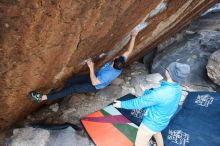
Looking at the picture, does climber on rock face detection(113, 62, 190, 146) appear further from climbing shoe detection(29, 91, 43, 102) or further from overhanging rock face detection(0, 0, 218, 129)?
climbing shoe detection(29, 91, 43, 102)

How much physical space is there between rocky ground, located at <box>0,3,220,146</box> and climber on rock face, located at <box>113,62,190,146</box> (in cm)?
114

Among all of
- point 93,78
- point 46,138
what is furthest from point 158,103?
point 46,138

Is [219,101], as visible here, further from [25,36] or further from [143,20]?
[25,36]

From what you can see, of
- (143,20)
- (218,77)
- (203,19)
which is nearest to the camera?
(143,20)

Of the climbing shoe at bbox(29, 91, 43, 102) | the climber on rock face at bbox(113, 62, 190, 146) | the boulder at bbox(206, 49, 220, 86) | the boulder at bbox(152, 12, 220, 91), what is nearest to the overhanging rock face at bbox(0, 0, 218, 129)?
the climbing shoe at bbox(29, 91, 43, 102)

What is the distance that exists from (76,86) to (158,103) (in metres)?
1.57

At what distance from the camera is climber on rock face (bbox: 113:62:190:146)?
169 inches

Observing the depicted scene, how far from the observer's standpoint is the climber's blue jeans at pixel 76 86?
17.1 feet

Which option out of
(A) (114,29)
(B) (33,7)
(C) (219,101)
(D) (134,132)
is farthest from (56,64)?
(C) (219,101)

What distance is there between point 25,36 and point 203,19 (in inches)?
259

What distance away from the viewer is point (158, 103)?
434 centimetres

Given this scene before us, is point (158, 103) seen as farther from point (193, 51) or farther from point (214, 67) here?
point (193, 51)

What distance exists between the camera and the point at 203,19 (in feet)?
29.6

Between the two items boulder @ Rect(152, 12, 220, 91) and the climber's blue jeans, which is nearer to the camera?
the climber's blue jeans
